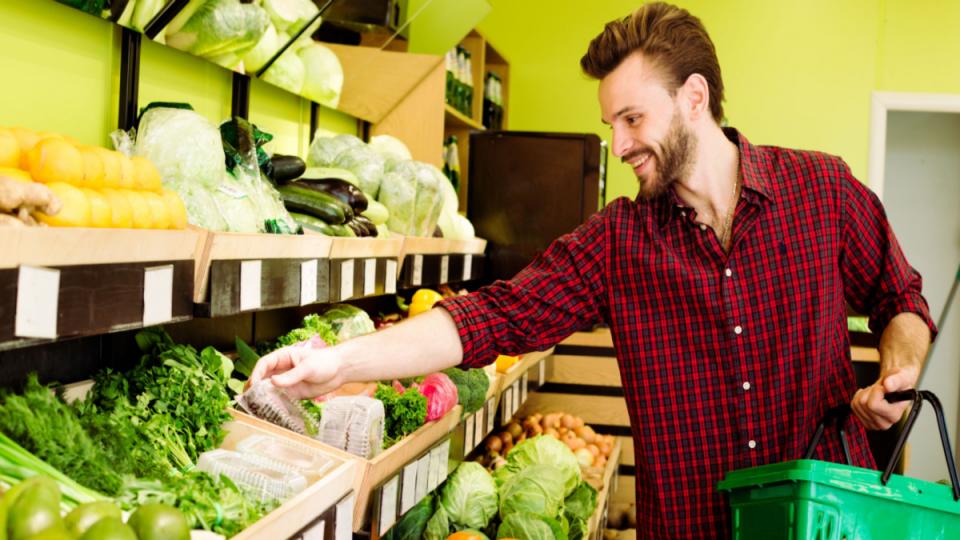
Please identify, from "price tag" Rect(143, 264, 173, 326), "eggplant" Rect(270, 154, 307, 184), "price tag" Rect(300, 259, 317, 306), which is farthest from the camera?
"eggplant" Rect(270, 154, 307, 184)

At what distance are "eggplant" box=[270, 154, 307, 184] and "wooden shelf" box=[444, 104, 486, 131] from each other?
2489 mm

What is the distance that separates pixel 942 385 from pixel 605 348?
408 cm

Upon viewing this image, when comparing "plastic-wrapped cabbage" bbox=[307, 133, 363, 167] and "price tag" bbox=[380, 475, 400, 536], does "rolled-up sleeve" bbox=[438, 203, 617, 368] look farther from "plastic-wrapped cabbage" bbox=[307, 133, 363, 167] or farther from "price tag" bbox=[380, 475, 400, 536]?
"plastic-wrapped cabbage" bbox=[307, 133, 363, 167]

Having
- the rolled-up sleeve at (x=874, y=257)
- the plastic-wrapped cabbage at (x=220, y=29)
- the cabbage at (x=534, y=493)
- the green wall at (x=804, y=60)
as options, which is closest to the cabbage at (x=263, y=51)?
the plastic-wrapped cabbage at (x=220, y=29)

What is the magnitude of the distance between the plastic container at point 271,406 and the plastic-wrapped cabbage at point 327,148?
3.95 feet

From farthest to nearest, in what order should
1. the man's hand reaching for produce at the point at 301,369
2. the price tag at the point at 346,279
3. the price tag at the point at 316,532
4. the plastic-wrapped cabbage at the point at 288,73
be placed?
the plastic-wrapped cabbage at the point at 288,73 < the price tag at the point at 346,279 < the man's hand reaching for produce at the point at 301,369 < the price tag at the point at 316,532

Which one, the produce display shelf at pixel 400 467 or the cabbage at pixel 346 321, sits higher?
the cabbage at pixel 346 321

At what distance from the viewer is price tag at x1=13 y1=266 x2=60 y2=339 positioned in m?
1.15

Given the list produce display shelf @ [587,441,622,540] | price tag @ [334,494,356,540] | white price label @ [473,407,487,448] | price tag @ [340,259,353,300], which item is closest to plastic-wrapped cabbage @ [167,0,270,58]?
price tag @ [340,259,353,300]

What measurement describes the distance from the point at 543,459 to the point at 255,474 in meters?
2.40

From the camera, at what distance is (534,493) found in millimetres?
3402

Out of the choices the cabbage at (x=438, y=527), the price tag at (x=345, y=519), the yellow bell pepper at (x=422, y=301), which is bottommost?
the cabbage at (x=438, y=527)

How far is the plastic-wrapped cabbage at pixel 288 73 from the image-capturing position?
2895 mm

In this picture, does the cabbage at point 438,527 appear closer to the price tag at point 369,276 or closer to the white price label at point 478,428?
the white price label at point 478,428
